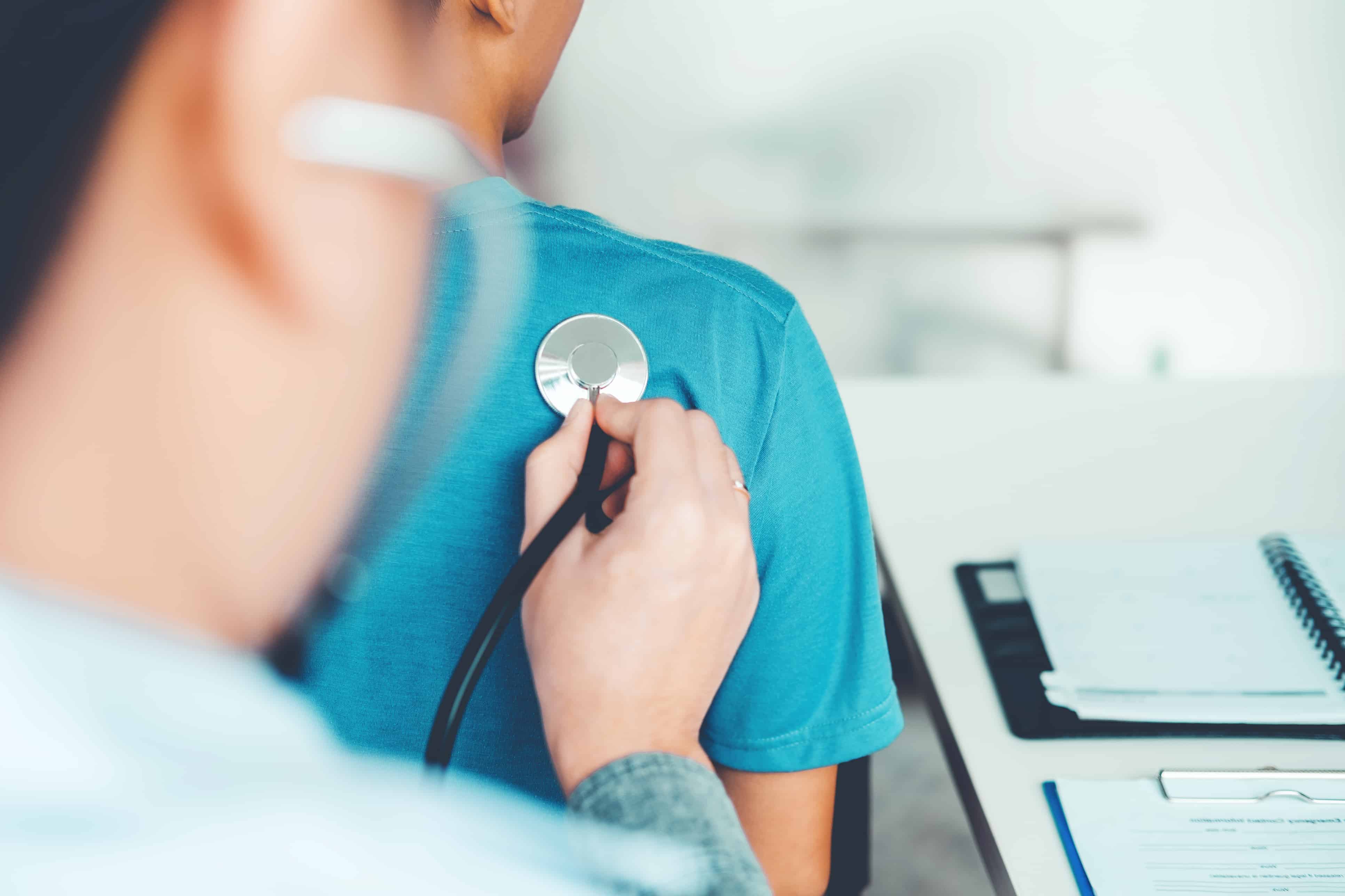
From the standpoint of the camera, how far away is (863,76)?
1510 mm

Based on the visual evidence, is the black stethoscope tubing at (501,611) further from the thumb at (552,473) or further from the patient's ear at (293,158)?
the patient's ear at (293,158)

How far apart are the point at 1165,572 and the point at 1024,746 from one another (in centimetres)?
29

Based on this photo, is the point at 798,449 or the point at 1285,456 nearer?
the point at 798,449

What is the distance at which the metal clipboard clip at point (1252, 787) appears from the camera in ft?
2.20

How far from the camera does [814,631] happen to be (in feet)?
1.93

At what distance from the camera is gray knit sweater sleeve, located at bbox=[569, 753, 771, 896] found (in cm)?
36

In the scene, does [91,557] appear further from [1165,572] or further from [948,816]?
[948,816]

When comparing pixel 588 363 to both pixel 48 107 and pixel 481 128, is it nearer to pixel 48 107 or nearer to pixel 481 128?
pixel 481 128

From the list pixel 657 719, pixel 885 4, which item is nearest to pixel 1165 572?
pixel 657 719

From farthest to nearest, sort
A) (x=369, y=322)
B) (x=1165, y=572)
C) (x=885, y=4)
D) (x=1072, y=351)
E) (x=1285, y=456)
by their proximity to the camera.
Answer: (x=1072, y=351) → (x=885, y=4) → (x=1285, y=456) → (x=1165, y=572) → (x=369, y=322)

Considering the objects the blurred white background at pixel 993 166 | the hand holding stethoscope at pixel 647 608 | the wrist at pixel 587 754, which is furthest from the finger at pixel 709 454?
the blurred white background at pixel 993 166

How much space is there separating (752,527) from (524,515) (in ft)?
0.46

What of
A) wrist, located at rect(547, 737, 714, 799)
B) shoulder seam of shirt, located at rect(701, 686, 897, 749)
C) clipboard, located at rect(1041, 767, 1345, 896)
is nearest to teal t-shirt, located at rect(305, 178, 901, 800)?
shoulder seam of shirt, located at rect(701, 686, 897, 749)

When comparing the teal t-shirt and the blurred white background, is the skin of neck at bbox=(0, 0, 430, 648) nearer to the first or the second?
the teal t-shirt
